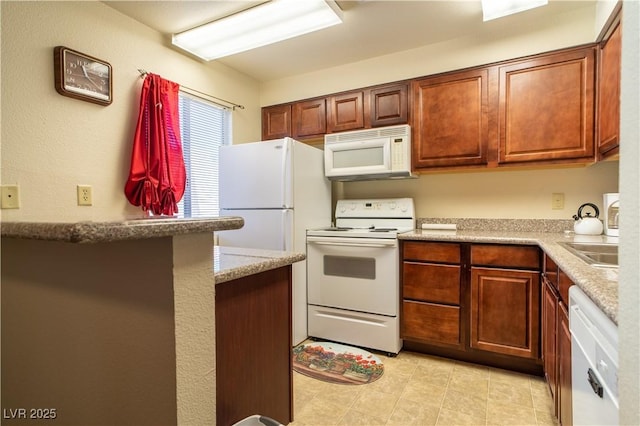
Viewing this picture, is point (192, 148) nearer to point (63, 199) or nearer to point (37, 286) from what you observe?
point (63, 199)

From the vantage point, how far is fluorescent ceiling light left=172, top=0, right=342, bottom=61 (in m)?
1.97

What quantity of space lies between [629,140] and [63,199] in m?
2.36

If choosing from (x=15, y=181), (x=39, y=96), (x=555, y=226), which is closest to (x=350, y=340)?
(x=555, y=226)

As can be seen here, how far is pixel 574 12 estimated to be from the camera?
2166 mm

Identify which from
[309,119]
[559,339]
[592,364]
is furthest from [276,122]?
[592,364]

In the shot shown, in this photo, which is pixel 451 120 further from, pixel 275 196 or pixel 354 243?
pixel 275 196

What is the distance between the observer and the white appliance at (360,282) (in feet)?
7.61

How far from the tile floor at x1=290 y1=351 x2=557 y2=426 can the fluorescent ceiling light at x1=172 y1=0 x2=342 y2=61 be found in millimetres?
2247

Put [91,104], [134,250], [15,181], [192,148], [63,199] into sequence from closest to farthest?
[134,250], [15,181], [63,199], [91,104], [192,148]

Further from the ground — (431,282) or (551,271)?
(551,271)

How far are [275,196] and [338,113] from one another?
0.99 meters

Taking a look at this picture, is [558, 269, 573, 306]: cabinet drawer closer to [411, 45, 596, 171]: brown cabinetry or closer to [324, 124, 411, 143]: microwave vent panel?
[411, 45, 596, 171]: brown cabinetry

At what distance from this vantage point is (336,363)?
223cm

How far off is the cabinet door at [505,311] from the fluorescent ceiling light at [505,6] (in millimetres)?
1572
